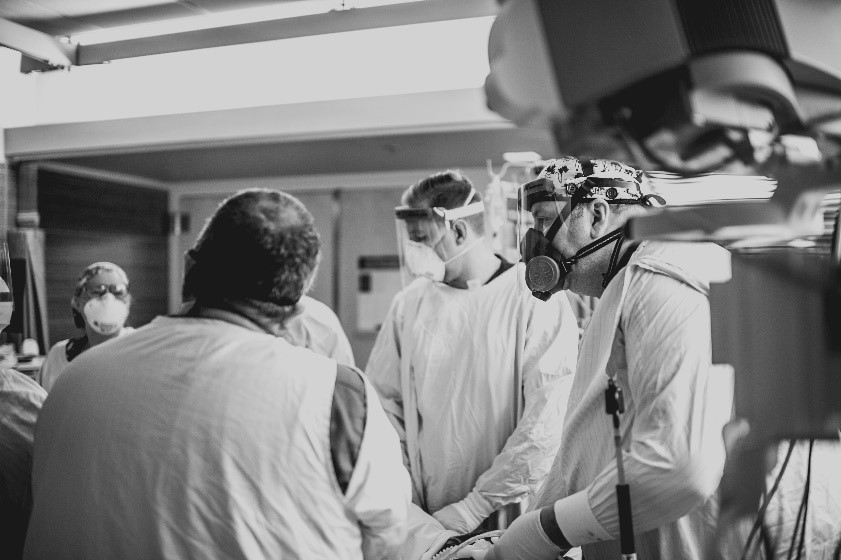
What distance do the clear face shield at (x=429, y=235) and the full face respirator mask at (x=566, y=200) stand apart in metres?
0.85

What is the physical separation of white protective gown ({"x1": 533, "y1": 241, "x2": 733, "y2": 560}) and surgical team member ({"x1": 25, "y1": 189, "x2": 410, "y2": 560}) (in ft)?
1.41

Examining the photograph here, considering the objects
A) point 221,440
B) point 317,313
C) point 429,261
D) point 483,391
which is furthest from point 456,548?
point 317,313

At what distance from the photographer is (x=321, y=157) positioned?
183 inches

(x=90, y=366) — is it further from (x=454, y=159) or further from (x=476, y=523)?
(x=454, y=159)

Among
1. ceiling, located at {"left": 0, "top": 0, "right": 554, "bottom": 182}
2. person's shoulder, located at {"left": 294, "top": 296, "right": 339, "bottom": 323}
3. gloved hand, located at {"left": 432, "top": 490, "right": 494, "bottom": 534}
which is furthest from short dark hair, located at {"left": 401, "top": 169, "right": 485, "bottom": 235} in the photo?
gloved hand, located at {"left": 432, "top": 490, "right": 494, "bottom": 534}

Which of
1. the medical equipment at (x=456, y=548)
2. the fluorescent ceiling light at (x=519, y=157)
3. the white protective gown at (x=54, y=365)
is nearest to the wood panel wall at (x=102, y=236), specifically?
the white protective gown at (x=54, y=365)

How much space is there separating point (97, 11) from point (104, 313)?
5.02ft

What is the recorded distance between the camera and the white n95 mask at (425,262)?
8.57 feet

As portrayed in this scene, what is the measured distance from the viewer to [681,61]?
0.60m

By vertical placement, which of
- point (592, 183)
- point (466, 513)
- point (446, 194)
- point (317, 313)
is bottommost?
point (466, 513)

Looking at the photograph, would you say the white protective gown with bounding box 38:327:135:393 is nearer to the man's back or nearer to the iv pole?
the man's back

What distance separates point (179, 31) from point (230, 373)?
9.90ft

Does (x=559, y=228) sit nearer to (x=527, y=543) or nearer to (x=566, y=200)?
(x=566, y=200)

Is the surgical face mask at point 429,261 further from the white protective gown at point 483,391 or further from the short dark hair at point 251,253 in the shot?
the short dark hair at point 251,253
